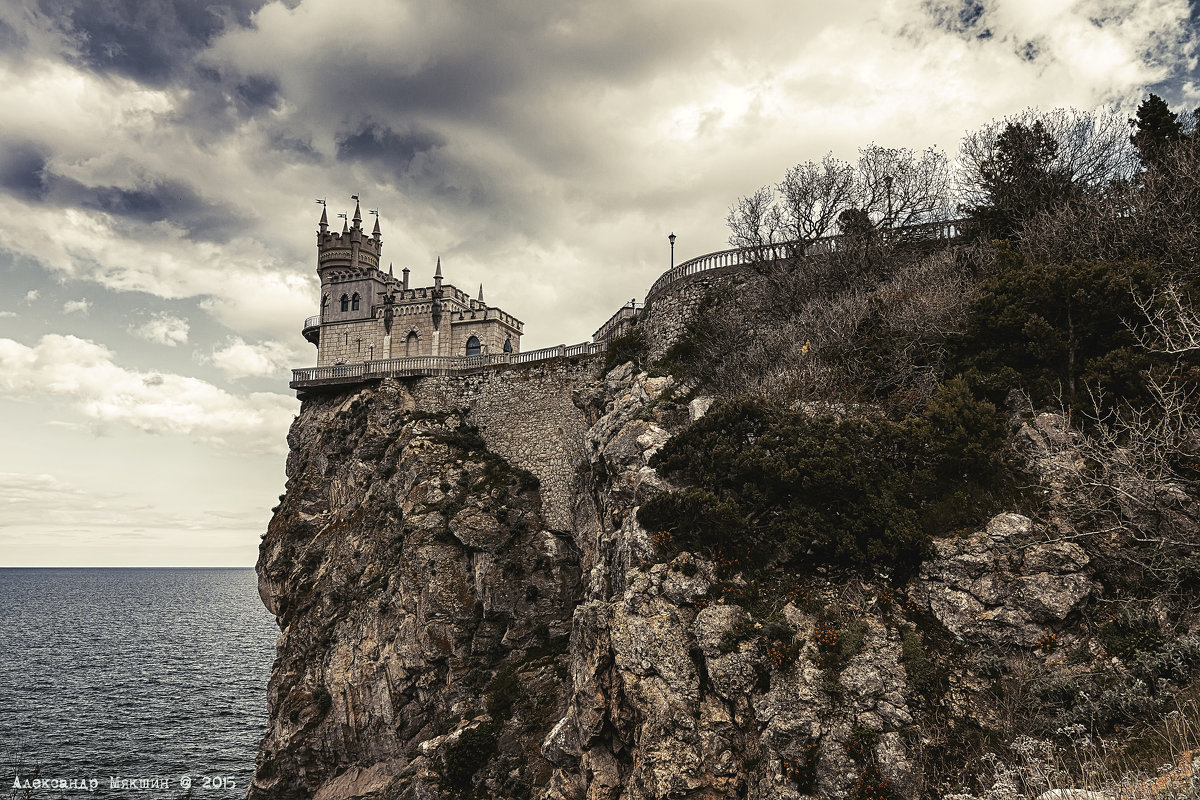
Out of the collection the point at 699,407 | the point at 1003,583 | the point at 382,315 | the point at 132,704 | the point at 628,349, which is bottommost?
the point at 132,704

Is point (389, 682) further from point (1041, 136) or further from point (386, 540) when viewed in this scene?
point (1041, 136)

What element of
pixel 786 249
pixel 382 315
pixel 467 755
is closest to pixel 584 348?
pixel 786 249

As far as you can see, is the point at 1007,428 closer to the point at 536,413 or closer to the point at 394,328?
the point at 536,413

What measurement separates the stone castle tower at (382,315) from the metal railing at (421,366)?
74.7 inches

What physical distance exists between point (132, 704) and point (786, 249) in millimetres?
60980

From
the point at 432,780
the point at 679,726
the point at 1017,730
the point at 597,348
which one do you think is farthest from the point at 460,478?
the point at 1017,730

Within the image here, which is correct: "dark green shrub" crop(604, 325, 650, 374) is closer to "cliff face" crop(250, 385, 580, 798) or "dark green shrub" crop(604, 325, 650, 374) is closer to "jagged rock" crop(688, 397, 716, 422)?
"jagged rock" crop(688, 397, 716, 422)

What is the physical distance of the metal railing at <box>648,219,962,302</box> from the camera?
2686cm

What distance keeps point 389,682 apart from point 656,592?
69.4ft

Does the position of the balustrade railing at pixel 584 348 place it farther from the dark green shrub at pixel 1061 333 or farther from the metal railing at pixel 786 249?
the dark green shrub at pixel 1061 333

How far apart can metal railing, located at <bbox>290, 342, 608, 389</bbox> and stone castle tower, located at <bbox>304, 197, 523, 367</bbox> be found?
190 centimetres


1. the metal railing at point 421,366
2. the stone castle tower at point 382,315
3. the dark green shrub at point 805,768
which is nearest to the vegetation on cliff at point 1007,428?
the dark green shrub at point 805,768

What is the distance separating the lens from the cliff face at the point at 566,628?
1357cm

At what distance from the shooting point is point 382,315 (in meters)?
45.3
